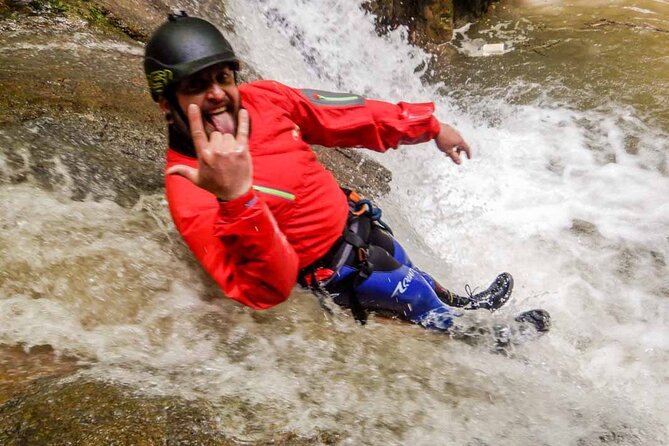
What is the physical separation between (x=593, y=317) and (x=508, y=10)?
6.06 meters

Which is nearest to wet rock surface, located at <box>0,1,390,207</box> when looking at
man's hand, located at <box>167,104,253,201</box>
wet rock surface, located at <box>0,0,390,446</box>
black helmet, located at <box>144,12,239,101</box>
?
wet rock surface, located at <box>0,0,390,446</box>

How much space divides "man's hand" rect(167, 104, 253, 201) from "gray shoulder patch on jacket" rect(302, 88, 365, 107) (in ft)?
3.93

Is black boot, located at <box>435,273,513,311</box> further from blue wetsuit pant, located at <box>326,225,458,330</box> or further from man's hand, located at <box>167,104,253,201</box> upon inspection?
man's hand, located at <box>167,104,253,201</box>

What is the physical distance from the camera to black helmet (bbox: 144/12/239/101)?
211cm

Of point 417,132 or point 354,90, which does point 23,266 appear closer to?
point 417,132

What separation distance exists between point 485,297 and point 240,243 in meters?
2.32

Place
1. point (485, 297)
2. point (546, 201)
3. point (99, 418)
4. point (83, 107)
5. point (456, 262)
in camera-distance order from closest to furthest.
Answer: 1. point (99, 418)
2. point (83, 107)
3. point (485, 297)
4. point (456, 262)
5. point (546, 201)

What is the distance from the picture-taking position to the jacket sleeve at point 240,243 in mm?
1751

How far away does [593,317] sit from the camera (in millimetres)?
4031

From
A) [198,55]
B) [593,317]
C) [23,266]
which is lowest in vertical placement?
[593,317]

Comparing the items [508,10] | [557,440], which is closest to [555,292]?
[557,440]

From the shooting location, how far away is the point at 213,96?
2117 millimetres

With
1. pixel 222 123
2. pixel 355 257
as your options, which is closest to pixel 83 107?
pixel 222 123

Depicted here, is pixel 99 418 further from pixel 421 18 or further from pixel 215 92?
pixel 421 18
